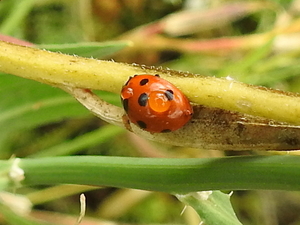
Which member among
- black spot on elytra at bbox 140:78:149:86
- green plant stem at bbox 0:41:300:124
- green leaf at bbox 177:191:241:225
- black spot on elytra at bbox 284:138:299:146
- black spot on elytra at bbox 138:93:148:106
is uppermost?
black spot on elytra at bbox 138:93:148:106

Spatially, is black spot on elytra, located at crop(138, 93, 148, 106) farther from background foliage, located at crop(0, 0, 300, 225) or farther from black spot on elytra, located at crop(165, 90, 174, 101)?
background foliage, located at crop(0, 0, 300, 225)

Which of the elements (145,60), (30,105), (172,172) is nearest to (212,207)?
(172,172)

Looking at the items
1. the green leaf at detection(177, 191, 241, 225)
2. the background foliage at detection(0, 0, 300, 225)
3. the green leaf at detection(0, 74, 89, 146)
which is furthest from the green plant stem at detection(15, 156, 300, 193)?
the background foliage at detection(0, 0, 300, 225)

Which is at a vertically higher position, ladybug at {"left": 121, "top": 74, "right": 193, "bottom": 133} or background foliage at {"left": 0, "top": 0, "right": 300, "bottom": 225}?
background foliage at {"left": 0, "top": 0, "right": 300, "bottom": 225}

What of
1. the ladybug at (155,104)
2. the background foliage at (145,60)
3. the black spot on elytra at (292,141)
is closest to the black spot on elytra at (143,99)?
the ladybug at (155,104)

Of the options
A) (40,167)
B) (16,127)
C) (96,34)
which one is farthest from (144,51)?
(40,167)
